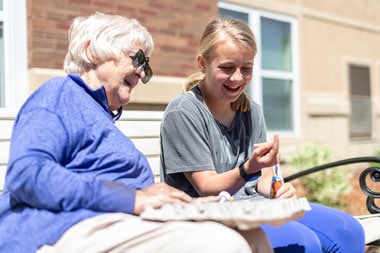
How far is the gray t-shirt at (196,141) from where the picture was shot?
279cm

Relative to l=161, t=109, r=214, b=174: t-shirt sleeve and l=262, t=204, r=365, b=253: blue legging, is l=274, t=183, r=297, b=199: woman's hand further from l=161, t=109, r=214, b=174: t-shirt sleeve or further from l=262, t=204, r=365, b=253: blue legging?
l=161, t=109, r=214, b=174: t-shirt sleeve

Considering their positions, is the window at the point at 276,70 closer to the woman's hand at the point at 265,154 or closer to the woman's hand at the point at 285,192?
the woman's hand at the point at 285,192

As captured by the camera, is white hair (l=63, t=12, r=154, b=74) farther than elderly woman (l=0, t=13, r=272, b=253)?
Yes

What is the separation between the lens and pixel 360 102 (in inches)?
430

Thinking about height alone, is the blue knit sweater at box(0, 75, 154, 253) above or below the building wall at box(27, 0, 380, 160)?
below

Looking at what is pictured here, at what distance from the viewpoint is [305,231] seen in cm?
265

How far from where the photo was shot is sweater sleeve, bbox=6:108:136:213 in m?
2.03

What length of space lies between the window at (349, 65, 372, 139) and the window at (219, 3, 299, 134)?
5.93ft

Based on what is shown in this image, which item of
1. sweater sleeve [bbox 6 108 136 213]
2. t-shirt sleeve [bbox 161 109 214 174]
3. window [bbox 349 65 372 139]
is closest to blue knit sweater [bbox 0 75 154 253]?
sweater sleeve [bbox 6 108 136 213]

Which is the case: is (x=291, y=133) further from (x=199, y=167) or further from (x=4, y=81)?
(x=199, y=167)

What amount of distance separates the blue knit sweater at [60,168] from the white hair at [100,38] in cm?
15

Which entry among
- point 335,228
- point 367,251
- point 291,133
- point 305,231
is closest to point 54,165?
point 305,231

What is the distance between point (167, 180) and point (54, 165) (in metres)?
0.97

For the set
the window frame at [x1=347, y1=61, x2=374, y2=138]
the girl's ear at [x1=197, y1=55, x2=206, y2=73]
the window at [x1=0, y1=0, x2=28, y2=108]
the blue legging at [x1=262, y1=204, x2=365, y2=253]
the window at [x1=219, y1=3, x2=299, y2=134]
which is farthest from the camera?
the window frame at [x1=347, y1=61, x2=374, y2=138]
